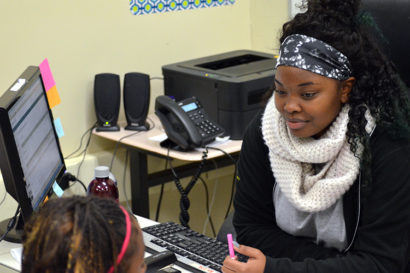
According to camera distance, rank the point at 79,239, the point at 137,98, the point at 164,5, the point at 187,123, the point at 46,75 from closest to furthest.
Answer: the point at 79,239, the point at 46,75, the point at 187,123, the point at 137,98, the point at 164,5

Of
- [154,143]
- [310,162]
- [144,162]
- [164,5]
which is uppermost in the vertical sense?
[164,5]

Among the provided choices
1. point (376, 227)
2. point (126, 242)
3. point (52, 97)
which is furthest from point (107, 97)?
point (126, 242)

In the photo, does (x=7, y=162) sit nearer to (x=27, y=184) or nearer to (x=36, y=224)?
(x=27, y=184)

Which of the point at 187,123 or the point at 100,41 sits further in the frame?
the point at 100,41

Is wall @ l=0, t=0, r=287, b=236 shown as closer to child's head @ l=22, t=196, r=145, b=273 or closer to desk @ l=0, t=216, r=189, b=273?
desk @ l=0, t=216, r=189, b=273

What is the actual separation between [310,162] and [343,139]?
10cm

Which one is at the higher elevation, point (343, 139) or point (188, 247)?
point (343, 139)

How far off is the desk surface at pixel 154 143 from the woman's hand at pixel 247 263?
0.89 m

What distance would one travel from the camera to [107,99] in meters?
2.71

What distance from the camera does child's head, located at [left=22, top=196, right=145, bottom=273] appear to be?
0.92 meters

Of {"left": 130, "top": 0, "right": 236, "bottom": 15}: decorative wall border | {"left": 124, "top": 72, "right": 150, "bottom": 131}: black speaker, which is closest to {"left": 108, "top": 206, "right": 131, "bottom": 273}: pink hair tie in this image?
{"left": 124, "top": 72, "right": 150, "bottom": 131}: black speaker

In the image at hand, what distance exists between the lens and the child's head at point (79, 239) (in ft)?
3.01

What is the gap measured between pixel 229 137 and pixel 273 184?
88 cm

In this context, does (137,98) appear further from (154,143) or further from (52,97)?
(52,97)
